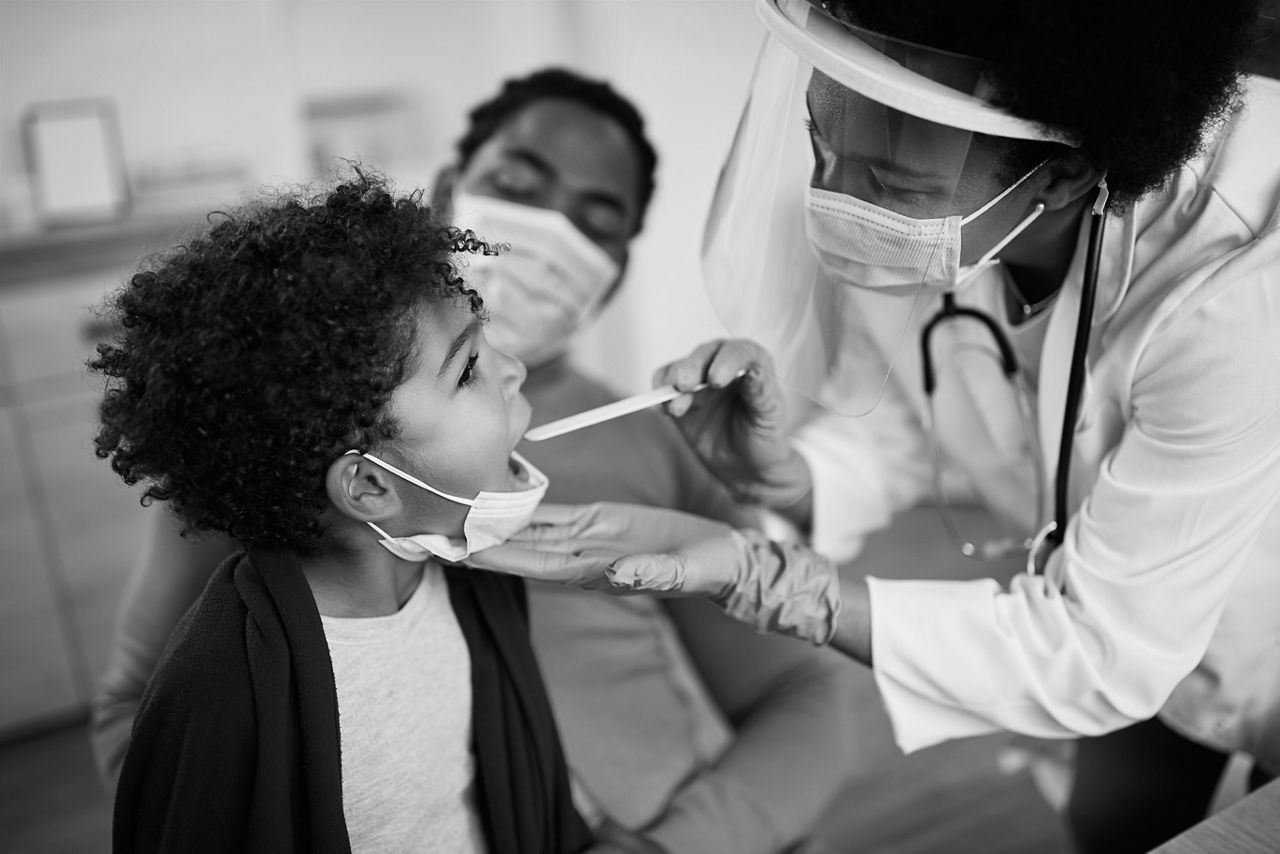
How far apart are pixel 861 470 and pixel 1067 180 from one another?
0.60m

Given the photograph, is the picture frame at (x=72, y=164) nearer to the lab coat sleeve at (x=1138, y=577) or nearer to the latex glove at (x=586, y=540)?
the latex glove at (x=586, y=540)

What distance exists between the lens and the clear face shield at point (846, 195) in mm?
902

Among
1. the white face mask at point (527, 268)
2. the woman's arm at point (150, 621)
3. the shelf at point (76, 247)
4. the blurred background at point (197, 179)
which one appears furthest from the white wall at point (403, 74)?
the woman's arm at point (150, 621)

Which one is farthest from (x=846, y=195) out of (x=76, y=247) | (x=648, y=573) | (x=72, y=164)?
(x=72, y=164)

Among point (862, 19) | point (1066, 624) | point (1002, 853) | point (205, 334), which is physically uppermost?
point (862, 19)

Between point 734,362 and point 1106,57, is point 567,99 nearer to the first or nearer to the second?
point 734,362

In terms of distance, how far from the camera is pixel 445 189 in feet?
5.24

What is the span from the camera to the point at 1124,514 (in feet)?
3.34

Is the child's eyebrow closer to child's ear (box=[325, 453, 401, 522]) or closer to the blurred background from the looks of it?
child's ear (box=[325, 453, 401, 522])

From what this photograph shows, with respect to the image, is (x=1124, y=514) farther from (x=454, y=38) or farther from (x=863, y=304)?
(x=454, y=38)

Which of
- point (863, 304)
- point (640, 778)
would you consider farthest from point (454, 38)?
point (640, 778)

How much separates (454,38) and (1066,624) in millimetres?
2988

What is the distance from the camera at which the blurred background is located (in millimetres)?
2232

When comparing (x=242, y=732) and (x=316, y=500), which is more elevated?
(x=316, y=500)
